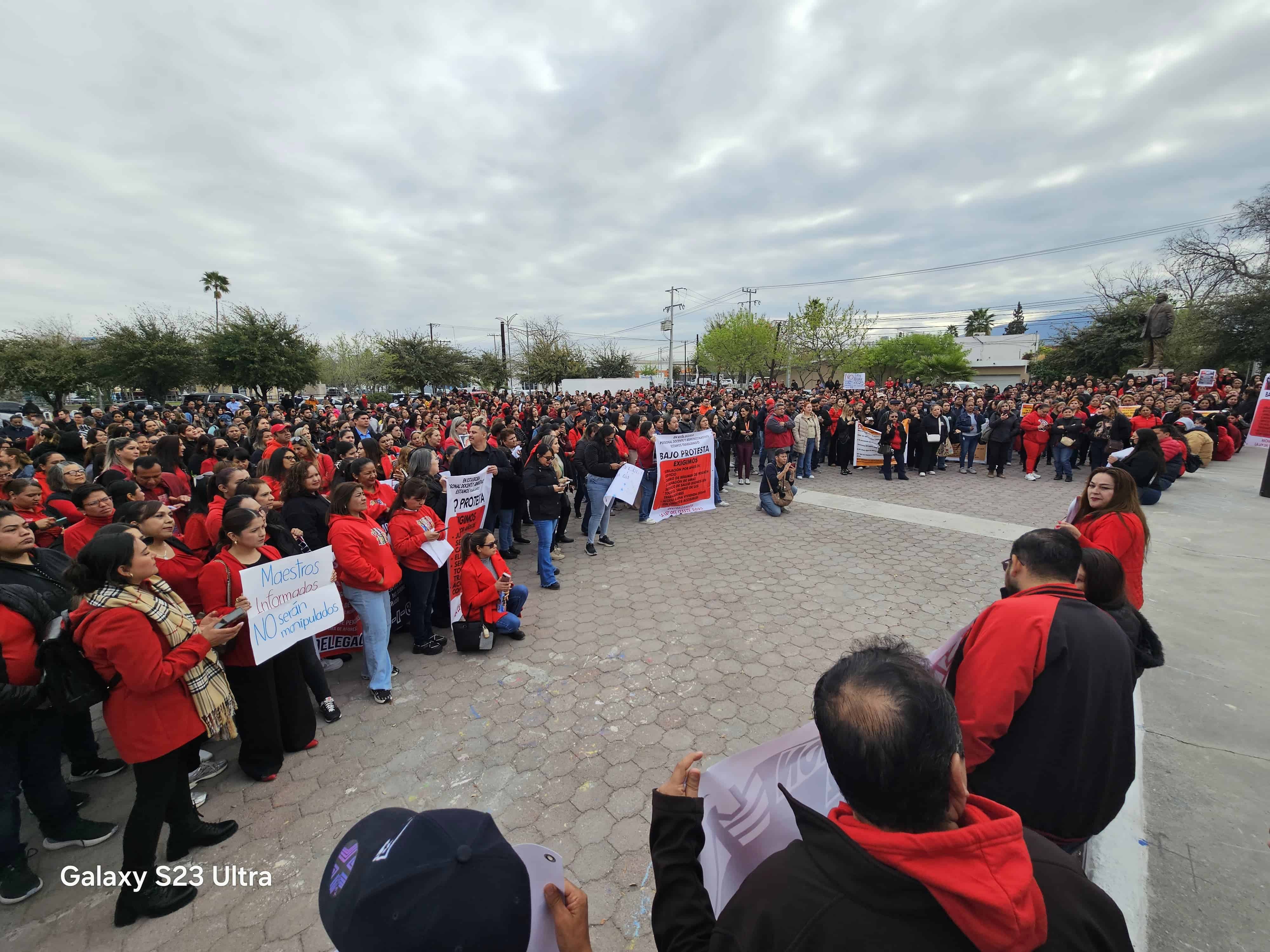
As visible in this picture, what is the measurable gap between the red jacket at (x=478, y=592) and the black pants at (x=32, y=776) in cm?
260

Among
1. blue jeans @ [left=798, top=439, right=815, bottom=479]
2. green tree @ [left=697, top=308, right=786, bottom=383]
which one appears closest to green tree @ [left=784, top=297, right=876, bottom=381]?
green tree @ [left=697, top=308, right=786, bottom=383]

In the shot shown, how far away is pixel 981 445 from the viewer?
50.6ft

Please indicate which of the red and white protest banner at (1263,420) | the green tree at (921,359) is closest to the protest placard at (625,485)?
the red and white protest banner at (1263,420)

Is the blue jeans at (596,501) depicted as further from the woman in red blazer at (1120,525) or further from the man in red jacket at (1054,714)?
the man in red jacket at (1054,714)

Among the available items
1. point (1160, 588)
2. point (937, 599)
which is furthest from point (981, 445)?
point (937, 599)

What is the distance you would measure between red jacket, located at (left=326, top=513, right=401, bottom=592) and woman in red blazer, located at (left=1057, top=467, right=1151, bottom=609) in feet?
16.2

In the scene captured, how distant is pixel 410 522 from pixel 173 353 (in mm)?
29855

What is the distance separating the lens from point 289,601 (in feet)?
11.6

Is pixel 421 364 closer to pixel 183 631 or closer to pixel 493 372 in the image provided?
pixel 493 372

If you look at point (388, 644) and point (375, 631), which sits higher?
point (375, 631)

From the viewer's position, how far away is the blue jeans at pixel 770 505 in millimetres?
9797

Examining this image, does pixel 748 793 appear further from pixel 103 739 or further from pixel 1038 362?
pixel 1038 362

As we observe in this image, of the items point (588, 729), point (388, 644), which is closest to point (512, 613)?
point (388, 644)

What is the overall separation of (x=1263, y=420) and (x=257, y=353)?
3671 cm
